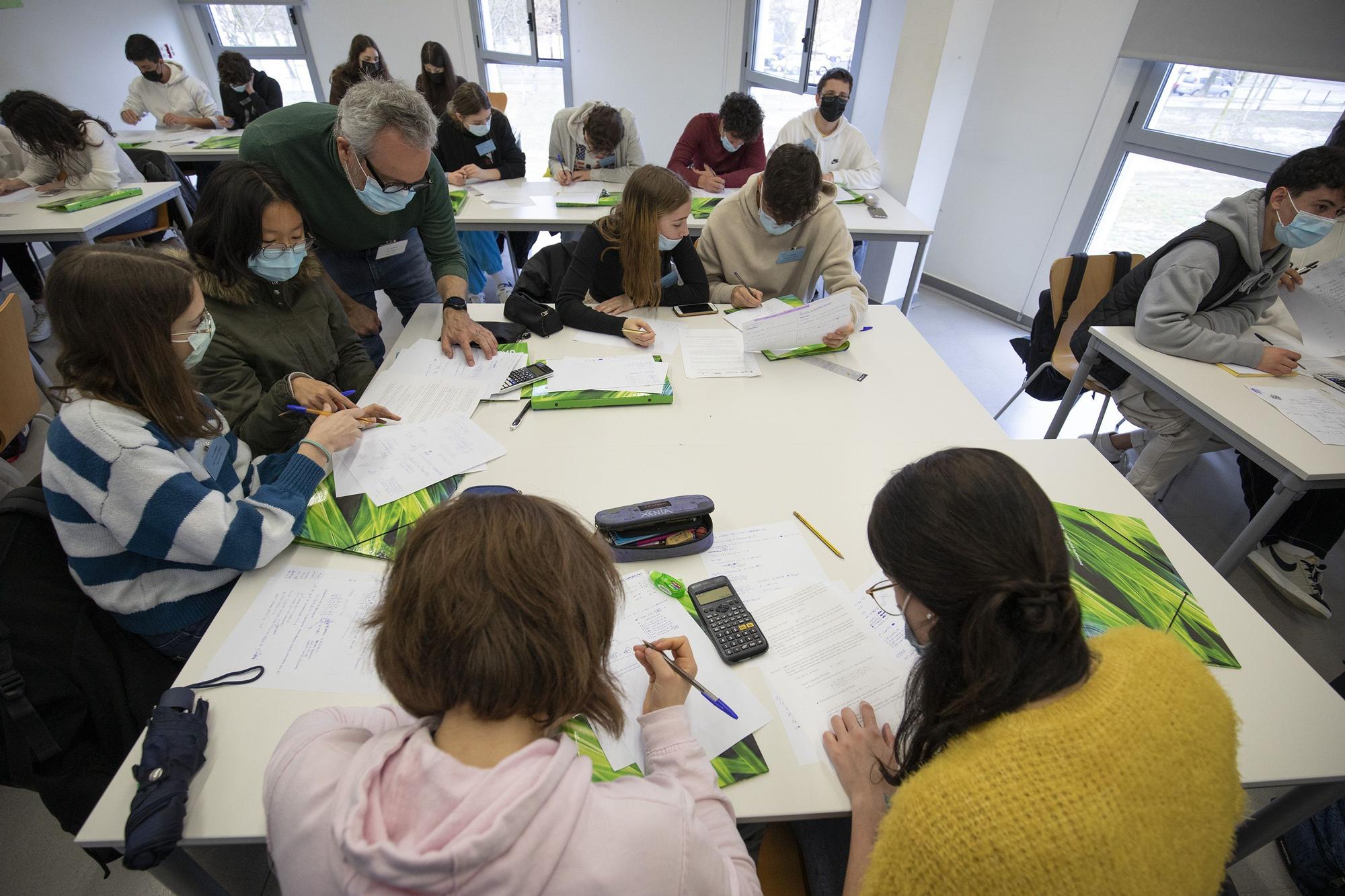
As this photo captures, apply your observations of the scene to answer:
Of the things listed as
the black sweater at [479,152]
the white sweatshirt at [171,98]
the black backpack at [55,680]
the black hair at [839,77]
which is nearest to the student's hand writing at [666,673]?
the black backpack at [55,680]

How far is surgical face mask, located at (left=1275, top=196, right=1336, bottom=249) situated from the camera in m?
1.83

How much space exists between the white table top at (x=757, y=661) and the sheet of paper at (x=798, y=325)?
48cm

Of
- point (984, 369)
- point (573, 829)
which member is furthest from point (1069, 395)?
point (573, 829)

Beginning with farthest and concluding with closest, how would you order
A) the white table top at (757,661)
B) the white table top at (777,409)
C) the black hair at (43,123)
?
the black hair at (43,123), the white table top at (777,409), the white table top at (757,661)

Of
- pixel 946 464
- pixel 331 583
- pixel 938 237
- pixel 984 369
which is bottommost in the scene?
pixel 984 369

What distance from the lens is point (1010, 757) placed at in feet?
2.20

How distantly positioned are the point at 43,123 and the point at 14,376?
5.77 feet

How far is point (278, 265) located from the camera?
1.50 meters

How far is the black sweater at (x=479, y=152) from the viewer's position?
3416 millimetres

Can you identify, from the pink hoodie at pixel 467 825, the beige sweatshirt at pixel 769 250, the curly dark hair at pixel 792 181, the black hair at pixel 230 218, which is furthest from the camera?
the beige sweatshirt at pixel 769 250

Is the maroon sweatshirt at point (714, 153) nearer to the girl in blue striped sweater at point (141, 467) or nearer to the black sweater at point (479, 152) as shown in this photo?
the black sweater at point (479, 152)

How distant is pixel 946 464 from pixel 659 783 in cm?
54

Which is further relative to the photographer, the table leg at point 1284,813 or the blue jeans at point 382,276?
the blue jeans at point 382,276

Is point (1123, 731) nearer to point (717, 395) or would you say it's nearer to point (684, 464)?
point (684, 464)
